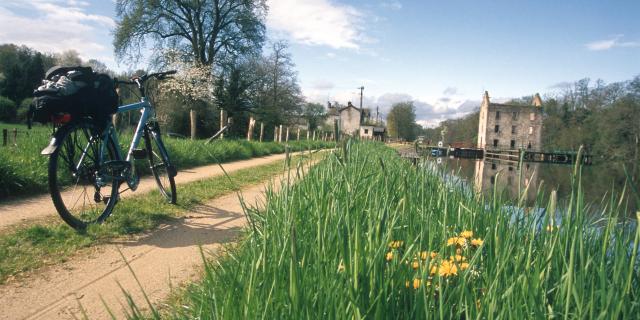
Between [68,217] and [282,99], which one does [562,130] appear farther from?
[68,217]

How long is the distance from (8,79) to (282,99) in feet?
97.3

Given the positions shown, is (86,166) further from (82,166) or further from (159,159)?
(159,159)

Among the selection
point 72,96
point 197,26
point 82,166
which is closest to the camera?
point 72,96

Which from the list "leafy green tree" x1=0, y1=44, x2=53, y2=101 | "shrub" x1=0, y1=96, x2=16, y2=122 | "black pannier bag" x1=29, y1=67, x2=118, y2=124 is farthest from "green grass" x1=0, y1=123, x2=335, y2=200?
"leafy green tree" x1=0, y1=44, x2=53, y2=101

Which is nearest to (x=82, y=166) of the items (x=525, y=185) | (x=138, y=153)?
(x=138, y=153)

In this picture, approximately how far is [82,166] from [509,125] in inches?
3178

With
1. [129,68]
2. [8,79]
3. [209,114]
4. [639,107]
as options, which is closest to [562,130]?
[639,107]

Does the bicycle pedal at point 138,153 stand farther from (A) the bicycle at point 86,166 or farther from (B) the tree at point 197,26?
(B) the tree at point 197,26

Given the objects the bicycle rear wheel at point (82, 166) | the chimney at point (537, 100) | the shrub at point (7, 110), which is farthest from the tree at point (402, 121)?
the bicycle rear wheel at point (82, 166)

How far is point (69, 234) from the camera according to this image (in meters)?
3.17

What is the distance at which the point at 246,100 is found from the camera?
3981 cm

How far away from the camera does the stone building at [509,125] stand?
246ft

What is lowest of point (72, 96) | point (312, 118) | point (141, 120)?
point (141, 120)

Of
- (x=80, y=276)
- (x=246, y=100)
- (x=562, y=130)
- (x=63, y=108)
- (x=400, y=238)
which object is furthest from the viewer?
(x=562, y=130)
